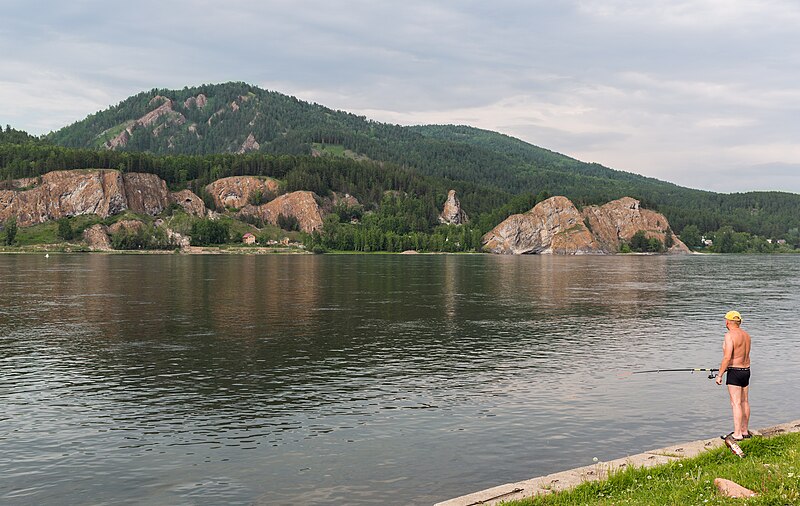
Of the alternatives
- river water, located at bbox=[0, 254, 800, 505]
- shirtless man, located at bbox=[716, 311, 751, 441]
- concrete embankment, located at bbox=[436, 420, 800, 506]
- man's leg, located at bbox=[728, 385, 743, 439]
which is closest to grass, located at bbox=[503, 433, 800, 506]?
concrete embankment, located at bbox=[436, 420, 800, 506]

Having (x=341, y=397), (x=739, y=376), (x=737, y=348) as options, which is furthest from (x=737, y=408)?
(x=341, y=397)

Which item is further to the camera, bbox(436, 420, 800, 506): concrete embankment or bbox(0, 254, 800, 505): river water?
bbox(0, 254, 800, 505): river water

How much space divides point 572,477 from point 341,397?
17.2 m

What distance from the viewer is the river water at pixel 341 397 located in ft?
77.3

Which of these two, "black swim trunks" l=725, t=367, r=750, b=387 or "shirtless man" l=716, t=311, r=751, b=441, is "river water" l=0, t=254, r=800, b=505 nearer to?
"shirtless man" l=716, t=311, r=751, b=441

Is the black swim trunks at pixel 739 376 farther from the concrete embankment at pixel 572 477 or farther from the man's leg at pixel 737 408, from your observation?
the concrete embankment at pixel 572 477

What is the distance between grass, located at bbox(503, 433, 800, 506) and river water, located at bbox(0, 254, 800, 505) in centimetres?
484

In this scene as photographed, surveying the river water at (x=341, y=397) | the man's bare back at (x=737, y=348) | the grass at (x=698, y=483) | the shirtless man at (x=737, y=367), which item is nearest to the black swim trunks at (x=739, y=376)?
the shirtless man at (x=737, y=367)

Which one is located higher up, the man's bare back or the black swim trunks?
the man's bare back

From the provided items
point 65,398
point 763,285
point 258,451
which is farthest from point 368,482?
point 763,285

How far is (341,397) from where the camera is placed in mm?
35094

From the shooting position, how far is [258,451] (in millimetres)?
26109

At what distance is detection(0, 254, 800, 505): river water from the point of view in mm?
23562

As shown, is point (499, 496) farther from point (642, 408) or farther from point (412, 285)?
point (412, 285)
